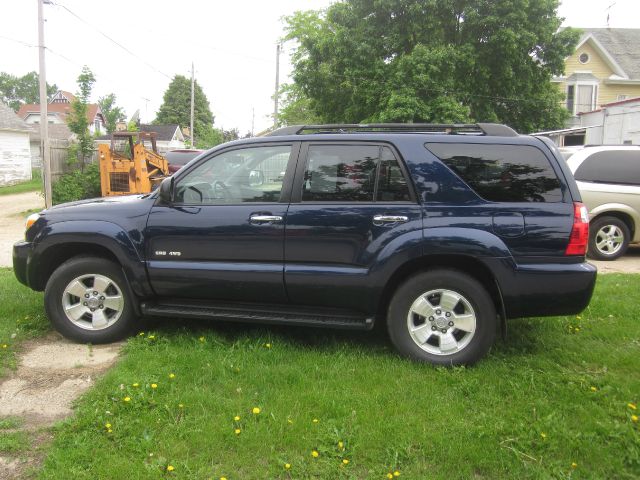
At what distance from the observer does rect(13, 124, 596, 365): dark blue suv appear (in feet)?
12.4

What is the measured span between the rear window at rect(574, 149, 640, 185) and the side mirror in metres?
6.74

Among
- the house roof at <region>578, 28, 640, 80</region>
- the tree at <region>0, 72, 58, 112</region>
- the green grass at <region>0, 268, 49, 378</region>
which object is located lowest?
the green grass at <region>0, 268, 49, 378</region>

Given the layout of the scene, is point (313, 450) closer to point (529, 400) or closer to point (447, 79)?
point (529, 400)

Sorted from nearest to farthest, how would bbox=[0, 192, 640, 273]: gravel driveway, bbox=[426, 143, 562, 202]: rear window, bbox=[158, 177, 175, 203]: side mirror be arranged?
bbox=[426, 143, 562, 202]: rear window
bbox=[158, 177, 175, 203]: side mirror
bbox=[0, 192, 640, 273]: gravel driveway

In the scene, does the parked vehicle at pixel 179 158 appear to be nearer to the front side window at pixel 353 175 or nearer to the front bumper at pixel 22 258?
the front bumper at pixel 22 258

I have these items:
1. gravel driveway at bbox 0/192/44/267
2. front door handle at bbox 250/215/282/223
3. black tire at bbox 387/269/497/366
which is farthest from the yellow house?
front door handle at bbox 250/215/282/223

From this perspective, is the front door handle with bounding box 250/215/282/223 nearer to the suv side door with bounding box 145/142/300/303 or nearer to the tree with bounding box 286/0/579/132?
the suv side door with bounding box 145/142/300/303

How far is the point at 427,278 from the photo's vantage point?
3.87 meters

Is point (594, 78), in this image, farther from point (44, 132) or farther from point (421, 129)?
point (421, 129)

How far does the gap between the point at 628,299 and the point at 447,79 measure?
15301 millimetres

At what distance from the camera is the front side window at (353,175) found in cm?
400

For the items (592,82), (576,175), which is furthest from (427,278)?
(592,82)

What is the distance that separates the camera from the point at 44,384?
149 inches

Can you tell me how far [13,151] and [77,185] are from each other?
13.7 metres
